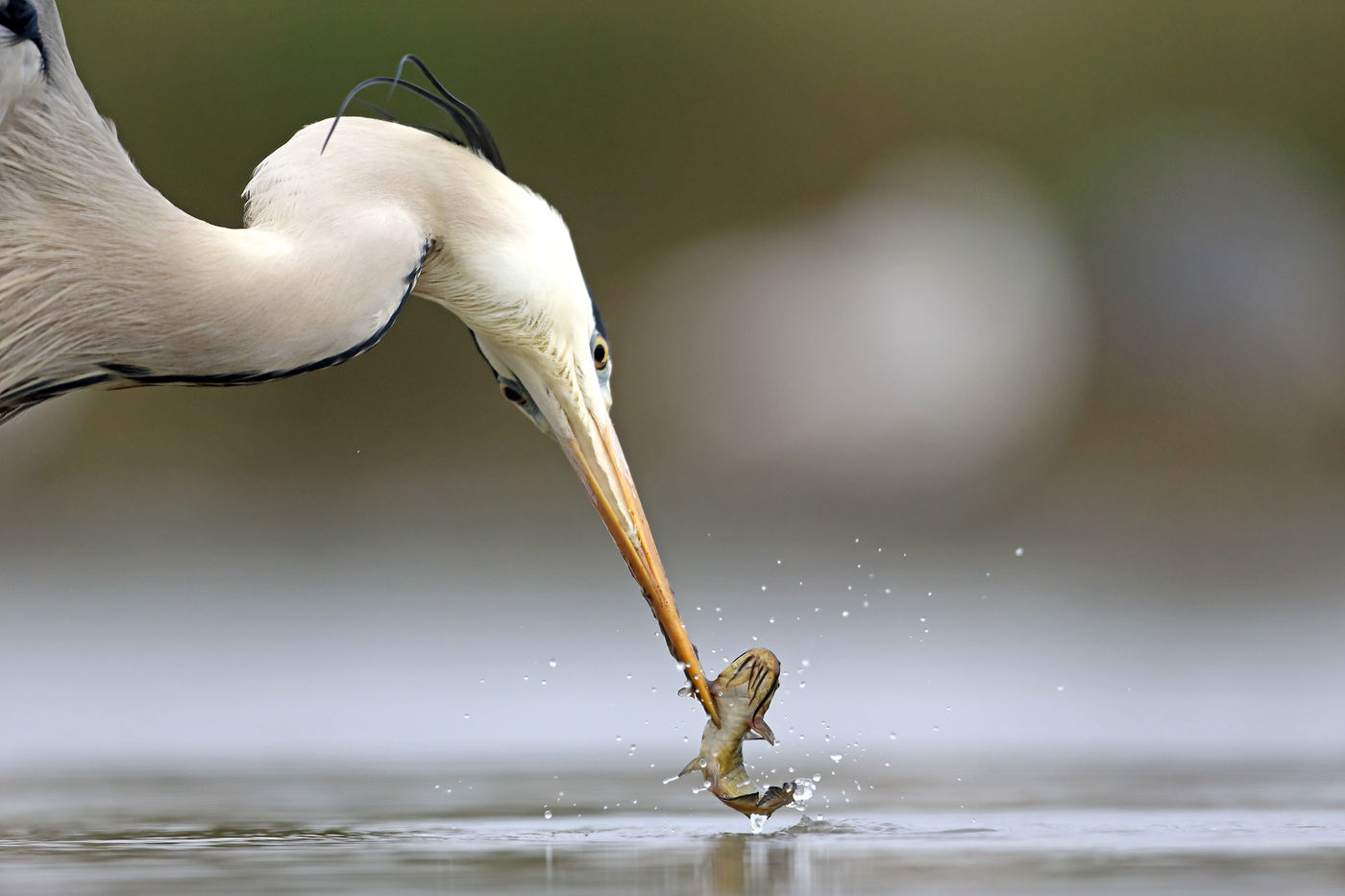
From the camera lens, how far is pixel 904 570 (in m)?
10.7

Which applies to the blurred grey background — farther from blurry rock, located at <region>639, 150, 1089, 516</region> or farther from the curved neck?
the curved neck

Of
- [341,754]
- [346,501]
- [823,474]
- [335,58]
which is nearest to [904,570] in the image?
[823,474]

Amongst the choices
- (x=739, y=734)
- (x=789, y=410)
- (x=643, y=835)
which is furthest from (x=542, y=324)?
(x=789, y=410)

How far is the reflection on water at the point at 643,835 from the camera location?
4.07 metres

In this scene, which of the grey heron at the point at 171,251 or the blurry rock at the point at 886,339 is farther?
the blurry rock at the point at 886,339

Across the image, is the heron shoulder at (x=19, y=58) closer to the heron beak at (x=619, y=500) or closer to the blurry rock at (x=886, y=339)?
the heron beak at (x=619, y=500)

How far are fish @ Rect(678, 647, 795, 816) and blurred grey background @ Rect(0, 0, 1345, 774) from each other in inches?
88.4

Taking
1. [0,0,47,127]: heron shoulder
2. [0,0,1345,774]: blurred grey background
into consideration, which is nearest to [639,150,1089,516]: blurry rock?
[0,0,1345,774]: blurred grey background

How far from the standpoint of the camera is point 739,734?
15.4 feet

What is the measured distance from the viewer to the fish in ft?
15.2

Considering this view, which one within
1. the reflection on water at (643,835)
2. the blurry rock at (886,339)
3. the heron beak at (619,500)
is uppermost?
the blurry rock at (886,339)

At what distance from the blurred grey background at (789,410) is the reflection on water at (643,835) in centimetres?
152

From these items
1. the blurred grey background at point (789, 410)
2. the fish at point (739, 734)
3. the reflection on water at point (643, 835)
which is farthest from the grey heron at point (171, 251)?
the blurred grey background at point (789, 410)

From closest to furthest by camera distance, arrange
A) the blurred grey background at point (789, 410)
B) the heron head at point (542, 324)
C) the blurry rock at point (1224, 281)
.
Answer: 1. the heron head at point (542, 324)
2. the blurred grey background at point (789, 410)
3. the blurry rock at point (1224, 281)
